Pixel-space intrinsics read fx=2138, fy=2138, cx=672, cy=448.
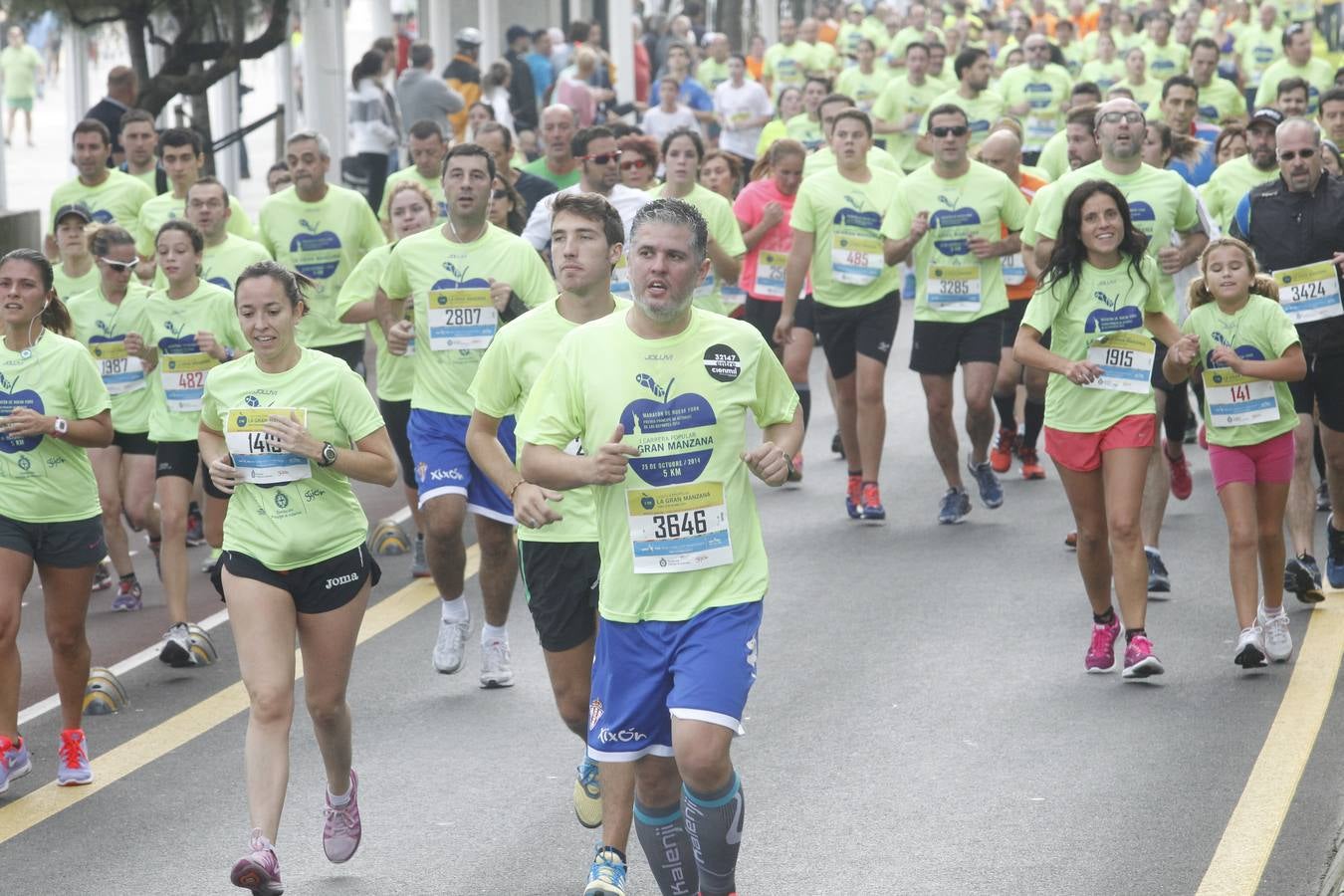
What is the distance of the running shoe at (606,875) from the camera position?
5.90 meters

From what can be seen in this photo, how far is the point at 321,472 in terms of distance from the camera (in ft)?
21.8

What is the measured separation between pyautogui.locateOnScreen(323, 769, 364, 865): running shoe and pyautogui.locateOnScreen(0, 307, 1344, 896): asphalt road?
82mm

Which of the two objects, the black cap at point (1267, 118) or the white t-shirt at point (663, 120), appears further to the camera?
the white t-shirt at point (663, 120)

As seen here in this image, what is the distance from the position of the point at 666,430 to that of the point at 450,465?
10.9 feet

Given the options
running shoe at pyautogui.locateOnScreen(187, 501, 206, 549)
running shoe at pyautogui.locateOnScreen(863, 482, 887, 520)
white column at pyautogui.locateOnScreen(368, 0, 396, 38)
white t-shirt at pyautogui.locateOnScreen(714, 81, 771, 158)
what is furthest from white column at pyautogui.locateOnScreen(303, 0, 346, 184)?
running shoe at pyautogui.locateOnScreen(863, 482, 887, 520)

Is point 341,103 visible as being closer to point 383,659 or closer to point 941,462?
point 941,462

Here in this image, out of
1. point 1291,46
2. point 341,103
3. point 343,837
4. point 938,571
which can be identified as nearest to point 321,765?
point 343,837

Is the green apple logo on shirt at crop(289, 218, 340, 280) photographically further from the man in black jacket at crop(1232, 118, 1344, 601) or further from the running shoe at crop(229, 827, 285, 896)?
the running shoe at crop(229, 827, 285, 896)

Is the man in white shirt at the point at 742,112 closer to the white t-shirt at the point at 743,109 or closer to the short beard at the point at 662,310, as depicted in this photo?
the white t-shirt at the point at 743,109

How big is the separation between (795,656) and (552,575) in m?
2.47

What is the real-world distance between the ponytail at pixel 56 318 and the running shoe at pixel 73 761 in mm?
1588

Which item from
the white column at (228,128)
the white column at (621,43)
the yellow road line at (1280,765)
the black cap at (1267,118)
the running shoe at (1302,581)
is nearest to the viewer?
the yellow road line at (1280,765)

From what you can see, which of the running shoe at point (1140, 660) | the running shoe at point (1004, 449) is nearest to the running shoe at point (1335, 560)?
the running shoe at point (1140, 660)

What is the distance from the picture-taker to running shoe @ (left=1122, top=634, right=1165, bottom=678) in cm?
850
